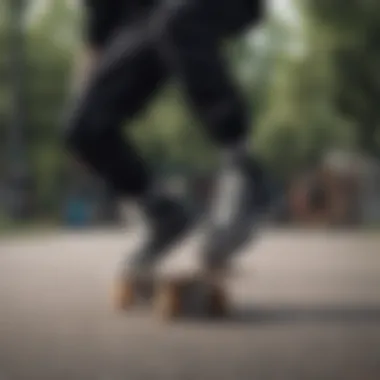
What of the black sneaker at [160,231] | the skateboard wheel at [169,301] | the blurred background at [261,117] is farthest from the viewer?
the skateboard wheel at [169,301]

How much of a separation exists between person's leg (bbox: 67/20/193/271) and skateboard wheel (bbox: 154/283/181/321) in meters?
0.11

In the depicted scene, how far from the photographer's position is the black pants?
1.16 m

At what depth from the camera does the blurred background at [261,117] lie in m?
1.10

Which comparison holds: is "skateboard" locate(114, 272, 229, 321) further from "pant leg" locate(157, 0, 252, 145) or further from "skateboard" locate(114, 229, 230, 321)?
"pant leg" locate(157, 0, 252, 145)

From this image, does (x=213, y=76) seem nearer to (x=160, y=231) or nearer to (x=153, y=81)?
(x=153, y=81)

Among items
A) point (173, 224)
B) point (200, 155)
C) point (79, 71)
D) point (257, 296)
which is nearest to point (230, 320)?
point (257, 296)

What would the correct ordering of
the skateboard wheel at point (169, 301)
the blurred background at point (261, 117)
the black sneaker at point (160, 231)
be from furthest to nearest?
the skateboard wheel at point (169, 301) < the black sneaker at point (160, 231) < the blurred background at point (261, 117)

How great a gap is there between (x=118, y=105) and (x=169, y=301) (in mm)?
310

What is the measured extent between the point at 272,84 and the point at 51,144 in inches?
11.0

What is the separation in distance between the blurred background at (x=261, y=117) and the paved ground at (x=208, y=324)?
5cm

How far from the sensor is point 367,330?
1222 millimetres

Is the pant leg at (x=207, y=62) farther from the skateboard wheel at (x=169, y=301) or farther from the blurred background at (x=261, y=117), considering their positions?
the skateboard wheel at (x=169, y=301)

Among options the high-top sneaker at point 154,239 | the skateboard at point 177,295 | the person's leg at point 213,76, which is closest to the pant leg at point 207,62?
the person's leg at point 213,76

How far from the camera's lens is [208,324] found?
132 cm
